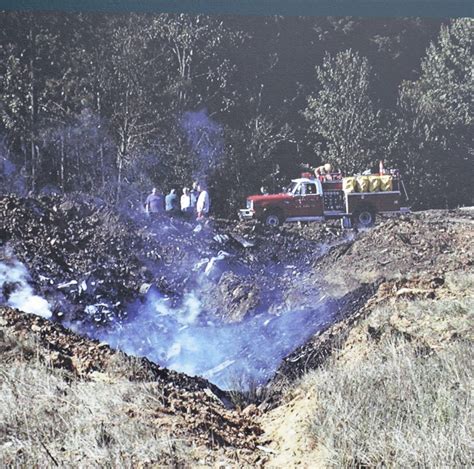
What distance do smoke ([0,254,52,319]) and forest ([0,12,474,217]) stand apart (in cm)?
54

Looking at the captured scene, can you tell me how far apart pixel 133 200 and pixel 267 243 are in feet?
3.28

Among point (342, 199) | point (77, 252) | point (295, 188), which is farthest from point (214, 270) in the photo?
point (342, 199)

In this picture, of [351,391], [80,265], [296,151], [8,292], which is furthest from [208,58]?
[351,391]

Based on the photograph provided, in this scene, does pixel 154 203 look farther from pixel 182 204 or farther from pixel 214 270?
pixel 214 270

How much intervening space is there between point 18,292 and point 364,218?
2505mm

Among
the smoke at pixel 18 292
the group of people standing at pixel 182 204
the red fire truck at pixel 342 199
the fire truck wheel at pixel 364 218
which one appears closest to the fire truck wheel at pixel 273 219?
the red fire truck at pixel 342 199

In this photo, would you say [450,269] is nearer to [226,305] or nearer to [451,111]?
[451,111]

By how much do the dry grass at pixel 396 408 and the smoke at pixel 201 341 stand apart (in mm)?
360

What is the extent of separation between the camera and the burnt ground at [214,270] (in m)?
5.07

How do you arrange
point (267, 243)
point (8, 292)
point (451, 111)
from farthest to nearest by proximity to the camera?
point (451, 111) < point (267, 243) < point (8, 292)

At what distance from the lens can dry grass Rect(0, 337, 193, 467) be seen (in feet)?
13.1

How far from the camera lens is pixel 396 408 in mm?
4383

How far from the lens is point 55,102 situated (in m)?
5.17

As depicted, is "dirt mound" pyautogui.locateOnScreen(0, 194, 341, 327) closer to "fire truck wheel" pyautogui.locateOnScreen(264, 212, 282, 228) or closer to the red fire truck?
"fire truck wheel" pyautogui.locateOnScreen(264, 212, 282, 228)
